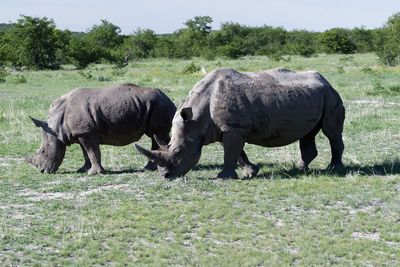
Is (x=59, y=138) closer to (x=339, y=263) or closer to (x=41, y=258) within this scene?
(x=41, y=258)

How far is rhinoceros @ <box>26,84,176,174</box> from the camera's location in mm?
10773

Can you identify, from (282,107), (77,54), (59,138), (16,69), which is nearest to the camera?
(282,107)

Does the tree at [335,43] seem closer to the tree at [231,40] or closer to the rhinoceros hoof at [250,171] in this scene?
the tree at [231,40]

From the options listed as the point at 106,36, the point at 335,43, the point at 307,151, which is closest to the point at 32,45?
the point at 106,36

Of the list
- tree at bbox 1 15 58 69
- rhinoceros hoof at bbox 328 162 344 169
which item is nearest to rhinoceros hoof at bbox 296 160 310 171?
rhinoceros hoof at bbox 328 162 344 169

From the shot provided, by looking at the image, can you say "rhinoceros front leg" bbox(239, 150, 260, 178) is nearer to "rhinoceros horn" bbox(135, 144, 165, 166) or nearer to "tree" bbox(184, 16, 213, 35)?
"rhinoceros horn" bbox(135, 144, 165, 166)

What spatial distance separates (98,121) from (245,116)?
296 cm

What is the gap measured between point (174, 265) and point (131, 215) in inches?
74.9

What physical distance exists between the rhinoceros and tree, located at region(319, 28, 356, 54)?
54.8m

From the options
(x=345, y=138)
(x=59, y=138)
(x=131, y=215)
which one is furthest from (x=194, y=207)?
(x=345, y=138)

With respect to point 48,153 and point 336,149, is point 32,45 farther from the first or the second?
point 336,149

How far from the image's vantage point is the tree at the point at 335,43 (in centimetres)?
6400

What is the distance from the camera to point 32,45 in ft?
145

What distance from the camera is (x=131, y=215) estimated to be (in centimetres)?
785
